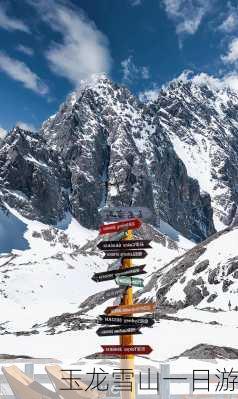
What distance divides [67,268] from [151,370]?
175 meters

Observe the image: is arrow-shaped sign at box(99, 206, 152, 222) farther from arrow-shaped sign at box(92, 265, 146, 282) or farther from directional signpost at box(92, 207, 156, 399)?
arrow-shaped sign at box(92, 265, 146, 282)

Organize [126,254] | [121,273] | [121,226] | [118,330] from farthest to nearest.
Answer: [121,226], [126,254], [121,273], [118,330]

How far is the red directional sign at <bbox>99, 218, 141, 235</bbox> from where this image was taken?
12000 mm

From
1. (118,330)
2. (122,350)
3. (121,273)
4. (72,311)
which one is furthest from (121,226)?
(72,311)

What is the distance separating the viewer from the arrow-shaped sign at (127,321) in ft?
36.8

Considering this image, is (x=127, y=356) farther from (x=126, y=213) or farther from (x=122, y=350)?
(x=126, y=213)

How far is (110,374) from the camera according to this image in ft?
39.4

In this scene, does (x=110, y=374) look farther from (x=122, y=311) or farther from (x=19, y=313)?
(x=19, y=313)

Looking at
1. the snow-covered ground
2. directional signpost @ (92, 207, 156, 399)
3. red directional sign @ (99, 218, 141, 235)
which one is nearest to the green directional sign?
directional signpost @ (92, 207, 156, 399)

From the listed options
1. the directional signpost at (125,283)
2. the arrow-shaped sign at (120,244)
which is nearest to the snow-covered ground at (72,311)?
the directional signpost at (125,283)

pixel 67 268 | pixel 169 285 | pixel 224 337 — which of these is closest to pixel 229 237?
pixel 169 285

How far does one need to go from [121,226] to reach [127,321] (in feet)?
6.63

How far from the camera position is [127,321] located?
11.3 meters

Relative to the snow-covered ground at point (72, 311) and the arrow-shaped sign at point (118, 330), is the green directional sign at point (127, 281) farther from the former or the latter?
the snow-covered ground at point (72, 311)
